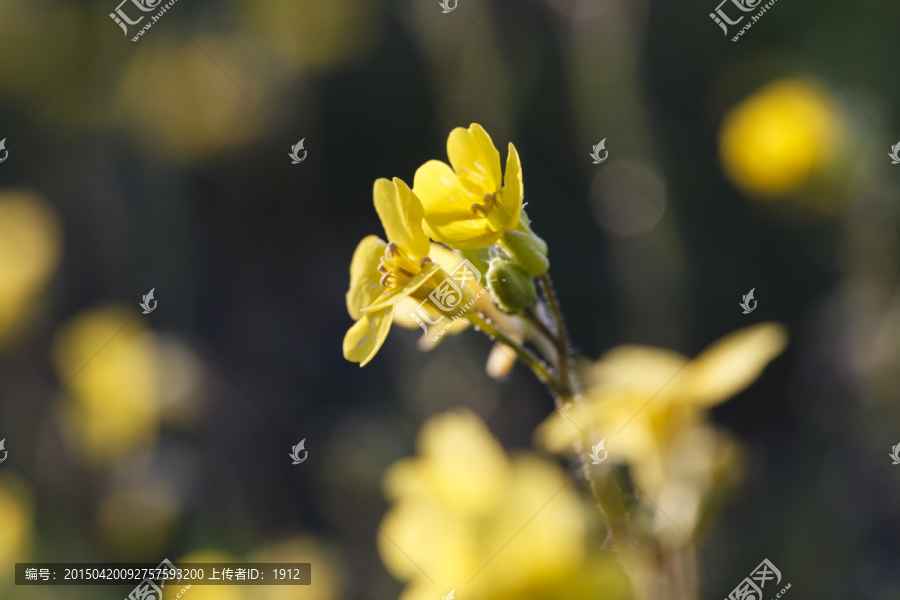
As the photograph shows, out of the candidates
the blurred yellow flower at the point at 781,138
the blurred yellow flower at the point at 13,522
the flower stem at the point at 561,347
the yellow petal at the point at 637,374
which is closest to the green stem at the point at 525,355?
the flower stem at the point at 561,347

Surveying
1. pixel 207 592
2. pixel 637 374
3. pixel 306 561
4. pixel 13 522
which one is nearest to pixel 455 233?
pixel 637 374

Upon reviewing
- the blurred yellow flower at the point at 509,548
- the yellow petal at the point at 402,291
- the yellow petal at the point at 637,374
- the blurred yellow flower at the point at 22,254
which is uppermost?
the blurred yellow flower at the point at 22,254

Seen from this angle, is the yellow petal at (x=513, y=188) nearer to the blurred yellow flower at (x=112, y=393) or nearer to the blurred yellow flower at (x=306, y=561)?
the blurred yellow flower at (x=306, y=561)

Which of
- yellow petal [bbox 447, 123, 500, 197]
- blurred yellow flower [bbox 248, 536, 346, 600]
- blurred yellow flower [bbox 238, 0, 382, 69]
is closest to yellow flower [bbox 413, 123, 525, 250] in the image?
yellow petal [bbox 447, 123, 500, 197]

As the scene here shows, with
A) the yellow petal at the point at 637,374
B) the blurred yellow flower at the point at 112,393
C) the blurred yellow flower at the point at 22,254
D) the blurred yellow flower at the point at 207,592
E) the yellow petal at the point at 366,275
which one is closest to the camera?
the yellow petal at the point at 366,275

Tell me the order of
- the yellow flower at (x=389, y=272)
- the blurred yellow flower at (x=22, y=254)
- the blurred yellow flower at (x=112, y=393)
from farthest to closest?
the blurred yellow flower at (x=22, y=254) → the blurred yellow flower at (x=112, y=393) → the yellow flower at (x=389, y=272)

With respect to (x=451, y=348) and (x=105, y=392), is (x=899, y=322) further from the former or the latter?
(x=105, y=392)

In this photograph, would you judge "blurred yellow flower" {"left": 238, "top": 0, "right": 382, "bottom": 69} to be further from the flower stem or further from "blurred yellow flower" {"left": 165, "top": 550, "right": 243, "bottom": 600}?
the flower stem
